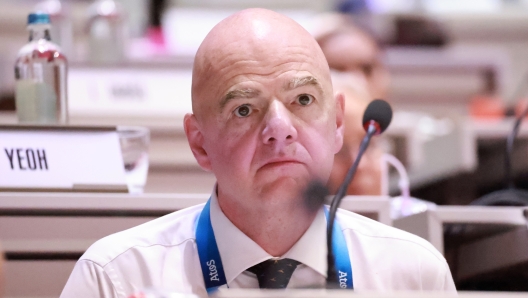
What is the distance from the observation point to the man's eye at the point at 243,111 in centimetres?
110

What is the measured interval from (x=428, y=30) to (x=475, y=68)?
0.34 metres

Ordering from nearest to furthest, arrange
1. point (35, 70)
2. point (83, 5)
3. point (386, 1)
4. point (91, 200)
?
point (91, 200) → point (35, 70) → point (83, 5) → point (386, 1)

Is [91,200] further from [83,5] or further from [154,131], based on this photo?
[83,5]

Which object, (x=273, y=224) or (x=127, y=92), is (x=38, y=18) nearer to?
(x=273, y=224)

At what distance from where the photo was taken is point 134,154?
1.33 metres

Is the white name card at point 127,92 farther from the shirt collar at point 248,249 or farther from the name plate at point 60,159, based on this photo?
the shirt collar at point 248,249

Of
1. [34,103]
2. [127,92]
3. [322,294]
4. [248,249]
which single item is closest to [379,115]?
[248,249]

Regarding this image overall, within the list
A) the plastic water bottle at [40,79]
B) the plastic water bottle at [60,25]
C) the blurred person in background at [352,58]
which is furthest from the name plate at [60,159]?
the plastic water bottle at [60,25]

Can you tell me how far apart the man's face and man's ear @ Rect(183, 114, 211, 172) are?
0.05m

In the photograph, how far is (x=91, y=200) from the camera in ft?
4.02

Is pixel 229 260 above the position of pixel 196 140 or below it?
below

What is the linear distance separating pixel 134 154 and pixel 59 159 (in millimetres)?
144

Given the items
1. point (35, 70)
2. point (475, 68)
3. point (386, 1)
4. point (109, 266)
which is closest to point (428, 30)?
point (475, 68)

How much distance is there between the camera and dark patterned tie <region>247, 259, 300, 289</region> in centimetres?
106
